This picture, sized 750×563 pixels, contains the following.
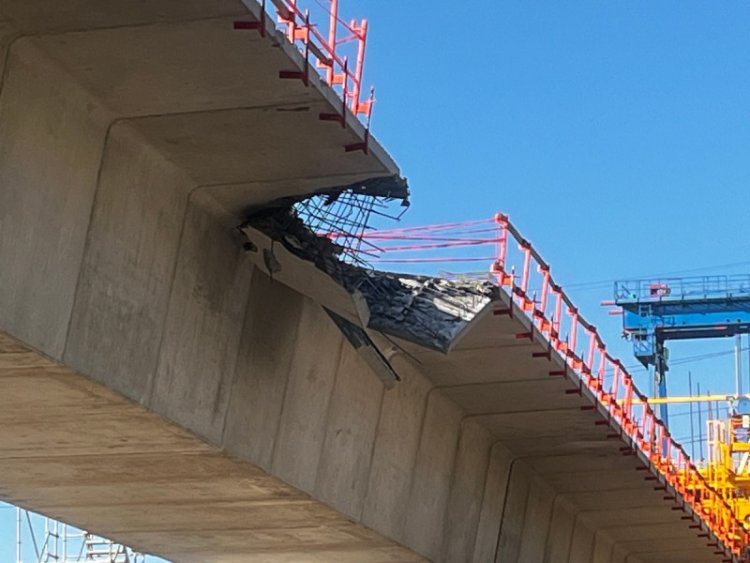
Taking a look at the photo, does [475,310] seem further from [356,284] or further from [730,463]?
[730,463]

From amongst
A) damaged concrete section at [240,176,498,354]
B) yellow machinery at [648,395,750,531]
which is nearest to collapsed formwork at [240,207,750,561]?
damaged concrete section at [240,176,498,354]

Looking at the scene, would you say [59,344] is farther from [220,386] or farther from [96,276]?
[220,386]

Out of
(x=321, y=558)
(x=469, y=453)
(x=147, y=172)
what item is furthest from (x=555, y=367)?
(x=147, y=172)

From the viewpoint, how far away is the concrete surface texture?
10.2m

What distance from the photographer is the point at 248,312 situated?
13.2 meters

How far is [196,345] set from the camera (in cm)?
1234

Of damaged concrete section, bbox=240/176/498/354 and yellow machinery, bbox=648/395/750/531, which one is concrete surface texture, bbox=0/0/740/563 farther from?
yellow machinery, bbox=648/395/750/531

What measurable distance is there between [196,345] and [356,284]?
1.92 meters

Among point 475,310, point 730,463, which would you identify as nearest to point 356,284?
point 475,310

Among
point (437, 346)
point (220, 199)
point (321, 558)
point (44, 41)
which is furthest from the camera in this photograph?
point (321, 558)

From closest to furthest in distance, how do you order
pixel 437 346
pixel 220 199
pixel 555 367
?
pixel 220 199, pixel 437 346, pixel 555 367

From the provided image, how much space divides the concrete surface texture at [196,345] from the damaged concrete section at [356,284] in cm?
24

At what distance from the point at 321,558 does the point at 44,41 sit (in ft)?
34.1

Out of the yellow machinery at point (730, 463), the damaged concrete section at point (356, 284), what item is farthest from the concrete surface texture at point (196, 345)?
the yellow machinery at point (730, 463)
